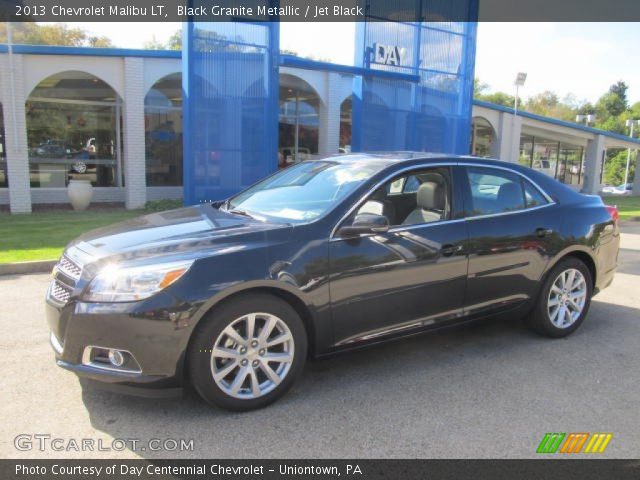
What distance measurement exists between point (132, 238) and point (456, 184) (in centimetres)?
255

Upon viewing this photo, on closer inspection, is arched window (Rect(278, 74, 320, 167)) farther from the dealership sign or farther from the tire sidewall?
the tire sidewall

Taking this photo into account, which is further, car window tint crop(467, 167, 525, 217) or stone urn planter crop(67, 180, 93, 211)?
stone urn planter crop(67, 180, 93, 211)

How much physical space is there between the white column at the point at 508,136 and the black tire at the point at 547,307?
1787 cm

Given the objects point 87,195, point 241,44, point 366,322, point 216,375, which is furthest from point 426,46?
point 216,375

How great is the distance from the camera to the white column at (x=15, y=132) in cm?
→ 1287

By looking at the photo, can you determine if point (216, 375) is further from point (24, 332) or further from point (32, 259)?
point (32, 259)

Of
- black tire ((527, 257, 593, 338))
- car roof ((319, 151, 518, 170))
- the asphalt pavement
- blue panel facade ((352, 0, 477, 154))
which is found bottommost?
the asphalt pavement

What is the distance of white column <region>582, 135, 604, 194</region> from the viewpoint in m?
26.6

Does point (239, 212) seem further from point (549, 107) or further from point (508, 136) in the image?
point (549, 107)

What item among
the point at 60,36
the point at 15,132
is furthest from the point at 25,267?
the point at 60,36

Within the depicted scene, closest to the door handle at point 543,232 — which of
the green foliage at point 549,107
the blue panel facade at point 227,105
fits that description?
the blue panel facade at point 227,105

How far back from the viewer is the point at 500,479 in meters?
2.83

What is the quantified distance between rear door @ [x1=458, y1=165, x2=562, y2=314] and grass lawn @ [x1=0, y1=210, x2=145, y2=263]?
6083 millimetres

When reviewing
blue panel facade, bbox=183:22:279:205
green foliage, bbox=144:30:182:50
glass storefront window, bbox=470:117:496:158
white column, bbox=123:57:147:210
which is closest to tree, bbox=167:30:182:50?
green foliage, bbox=144:30:182:50
